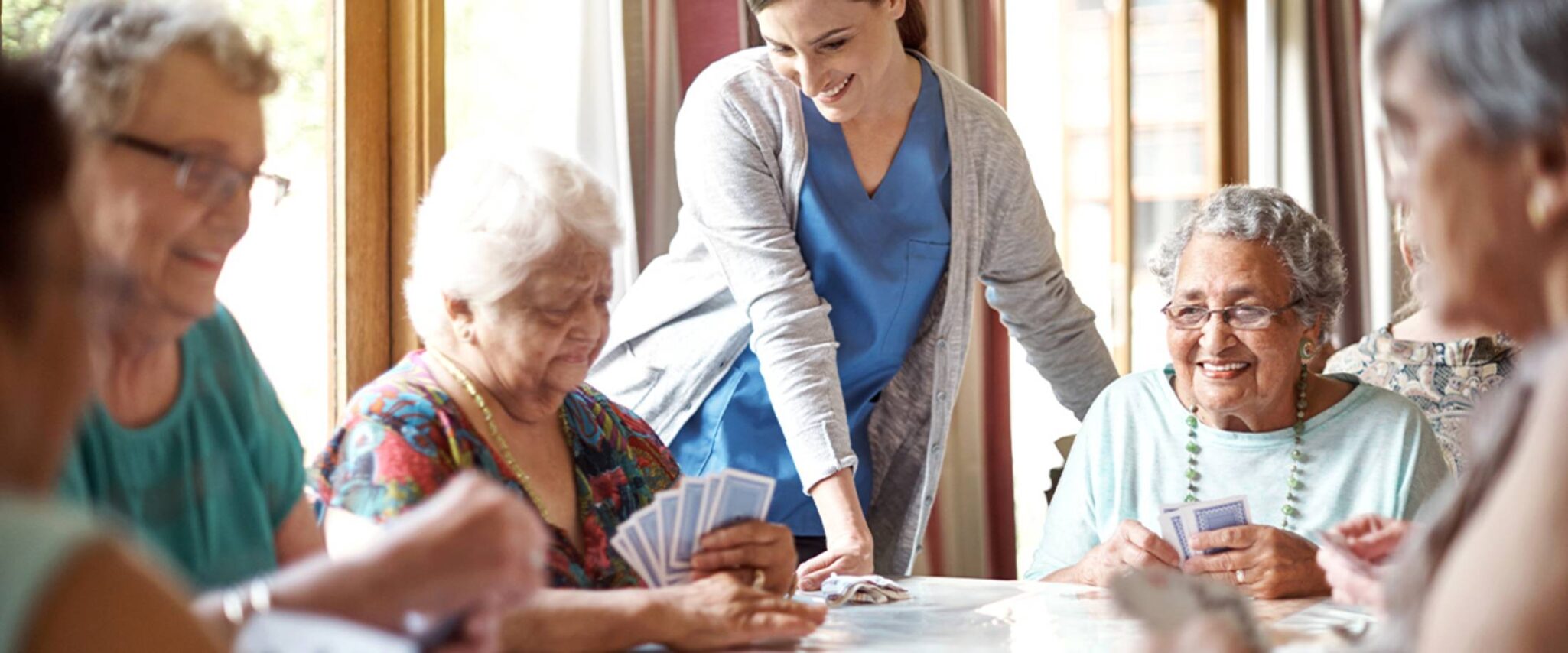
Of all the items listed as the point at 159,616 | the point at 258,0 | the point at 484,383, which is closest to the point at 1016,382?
the point at 258,0

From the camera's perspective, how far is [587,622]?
1.72m

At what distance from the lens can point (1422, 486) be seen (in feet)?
8.82

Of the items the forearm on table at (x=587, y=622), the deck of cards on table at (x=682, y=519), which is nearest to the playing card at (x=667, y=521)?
the deck of cards on table at (x=682, y=519)

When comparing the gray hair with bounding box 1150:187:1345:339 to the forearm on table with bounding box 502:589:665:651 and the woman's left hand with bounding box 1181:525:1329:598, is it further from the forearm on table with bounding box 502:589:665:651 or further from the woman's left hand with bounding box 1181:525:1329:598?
the forearm on table with bounding box 502:589:665:651

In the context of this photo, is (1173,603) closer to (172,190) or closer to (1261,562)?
(172,190)

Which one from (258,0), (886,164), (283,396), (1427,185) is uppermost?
(258,0)

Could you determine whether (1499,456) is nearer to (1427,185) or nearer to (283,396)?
(1427,185)

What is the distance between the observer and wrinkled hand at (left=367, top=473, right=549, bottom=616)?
111 cm

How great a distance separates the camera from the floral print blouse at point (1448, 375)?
3.40 meters

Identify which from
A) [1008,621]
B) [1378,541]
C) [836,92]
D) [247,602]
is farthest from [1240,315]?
[247,602]

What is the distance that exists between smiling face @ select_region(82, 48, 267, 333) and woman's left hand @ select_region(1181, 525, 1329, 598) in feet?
5.29

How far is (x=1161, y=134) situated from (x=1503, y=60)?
5001 millimetres

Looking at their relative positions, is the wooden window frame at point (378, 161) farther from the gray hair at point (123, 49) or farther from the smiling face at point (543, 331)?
the gray hair at point (123, 49)

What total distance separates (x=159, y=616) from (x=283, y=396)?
2302mm
